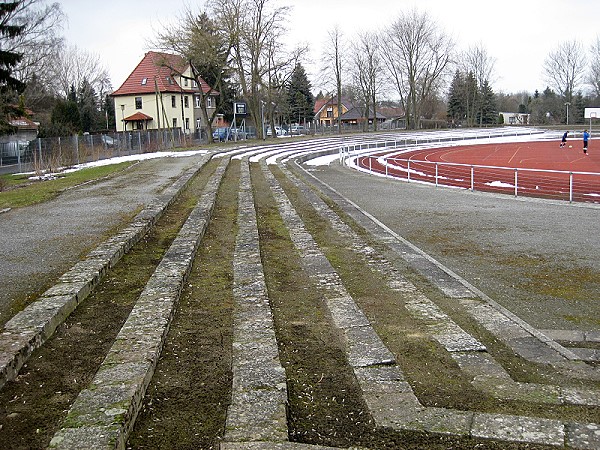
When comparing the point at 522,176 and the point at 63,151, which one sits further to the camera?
the point at 63,151

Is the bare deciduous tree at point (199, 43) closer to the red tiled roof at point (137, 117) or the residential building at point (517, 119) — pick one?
the red tiled roof at point (137, 117)

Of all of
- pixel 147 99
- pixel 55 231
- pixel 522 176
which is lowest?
pixel 522 176

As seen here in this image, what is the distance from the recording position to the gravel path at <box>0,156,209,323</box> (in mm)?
6703

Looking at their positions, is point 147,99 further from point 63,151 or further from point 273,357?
point 273,357

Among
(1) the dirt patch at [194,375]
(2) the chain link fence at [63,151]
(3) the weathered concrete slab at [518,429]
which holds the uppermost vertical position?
(2) the chain link fence at [63,151]

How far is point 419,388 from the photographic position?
4.14 meters

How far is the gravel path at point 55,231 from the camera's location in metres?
6.70

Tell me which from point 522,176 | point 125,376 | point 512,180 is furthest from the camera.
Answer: point 522,176

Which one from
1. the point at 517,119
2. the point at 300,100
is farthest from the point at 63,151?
the point at 517,119

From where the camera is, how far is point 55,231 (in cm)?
1005

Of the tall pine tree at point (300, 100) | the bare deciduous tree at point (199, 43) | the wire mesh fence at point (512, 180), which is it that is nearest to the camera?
the wire mesh fence at point (512, 180)

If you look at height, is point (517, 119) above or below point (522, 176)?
above

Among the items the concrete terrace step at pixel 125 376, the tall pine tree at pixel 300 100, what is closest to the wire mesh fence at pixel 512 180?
the concrete terrace step at pixel 125 376

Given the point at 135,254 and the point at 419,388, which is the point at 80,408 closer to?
the point at 419,388
